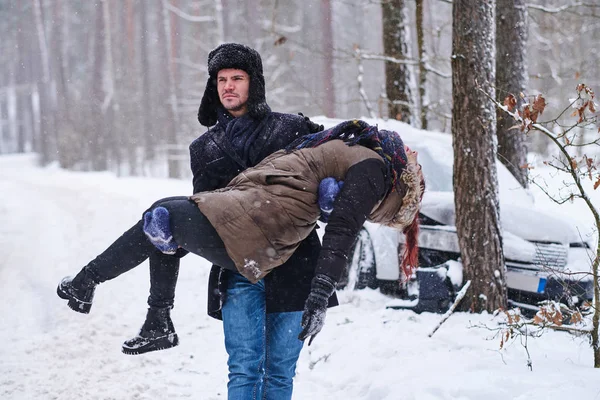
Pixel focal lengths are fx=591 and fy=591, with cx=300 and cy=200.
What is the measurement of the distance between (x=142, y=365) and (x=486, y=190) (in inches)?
131

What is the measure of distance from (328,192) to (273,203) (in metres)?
0.25

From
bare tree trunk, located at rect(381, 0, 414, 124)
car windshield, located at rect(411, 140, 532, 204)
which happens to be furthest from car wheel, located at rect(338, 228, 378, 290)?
bare tree trunk, located at rect(381, 0, 414, 124)

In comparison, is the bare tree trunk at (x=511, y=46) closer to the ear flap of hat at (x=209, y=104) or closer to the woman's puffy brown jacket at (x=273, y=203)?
the ear flap of hat at (x=209, y=104)

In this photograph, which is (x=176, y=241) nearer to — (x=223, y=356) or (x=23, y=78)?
(x=223, y=356)

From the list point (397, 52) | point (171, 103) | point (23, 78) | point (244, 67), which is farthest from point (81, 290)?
point (23, 78)

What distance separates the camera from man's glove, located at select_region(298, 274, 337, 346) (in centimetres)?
236

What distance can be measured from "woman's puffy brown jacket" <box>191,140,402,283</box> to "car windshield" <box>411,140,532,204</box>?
413cm

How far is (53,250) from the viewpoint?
31.1 feet

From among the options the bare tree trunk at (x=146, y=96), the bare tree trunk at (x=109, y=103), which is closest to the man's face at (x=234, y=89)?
the bare tree trunk at (x=109, y=103)

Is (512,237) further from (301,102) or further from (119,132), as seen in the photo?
(119,132)

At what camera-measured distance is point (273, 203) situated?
248 cm

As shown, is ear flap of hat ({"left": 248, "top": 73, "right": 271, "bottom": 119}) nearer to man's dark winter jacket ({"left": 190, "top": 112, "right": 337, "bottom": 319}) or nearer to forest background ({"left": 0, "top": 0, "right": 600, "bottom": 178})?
man's dark winter jacket ({"left": 190, "top": 112, "right": 337, "bottom": 319})

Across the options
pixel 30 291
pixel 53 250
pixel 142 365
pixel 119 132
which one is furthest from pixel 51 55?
pixel 142 365

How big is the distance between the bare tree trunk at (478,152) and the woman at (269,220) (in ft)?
9.28
